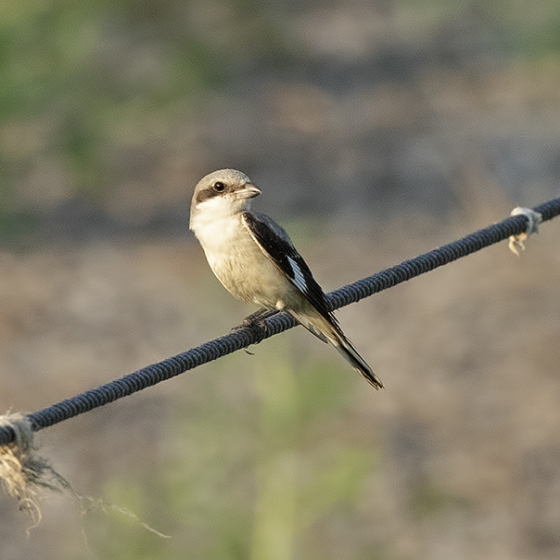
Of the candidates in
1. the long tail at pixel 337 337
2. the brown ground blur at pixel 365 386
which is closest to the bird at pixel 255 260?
the long tail at pixel 337 337

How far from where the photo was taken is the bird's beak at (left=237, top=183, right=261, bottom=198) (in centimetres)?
495

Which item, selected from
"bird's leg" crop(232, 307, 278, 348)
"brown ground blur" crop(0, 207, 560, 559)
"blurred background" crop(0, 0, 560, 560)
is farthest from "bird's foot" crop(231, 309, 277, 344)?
"brown ground blur" crop(0, 207, 560, 559)

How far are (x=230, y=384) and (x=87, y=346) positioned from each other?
1542mm

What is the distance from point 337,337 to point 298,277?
25cm

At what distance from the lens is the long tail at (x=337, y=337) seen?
4.68 metres

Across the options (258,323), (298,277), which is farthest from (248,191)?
(258,323)

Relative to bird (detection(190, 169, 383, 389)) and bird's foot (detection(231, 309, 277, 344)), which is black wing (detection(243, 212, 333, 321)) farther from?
bird's foot (detection(231, 309, 277, 344))

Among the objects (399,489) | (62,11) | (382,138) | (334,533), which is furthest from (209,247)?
(382,138)

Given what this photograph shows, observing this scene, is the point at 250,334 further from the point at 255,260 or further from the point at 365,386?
the point at 365,386

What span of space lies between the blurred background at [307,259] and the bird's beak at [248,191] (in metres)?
0.75

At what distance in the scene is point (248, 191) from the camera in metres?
4.98

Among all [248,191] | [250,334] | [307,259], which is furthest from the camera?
[307,259]

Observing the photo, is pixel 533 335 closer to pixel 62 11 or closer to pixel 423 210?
pixel 423 210

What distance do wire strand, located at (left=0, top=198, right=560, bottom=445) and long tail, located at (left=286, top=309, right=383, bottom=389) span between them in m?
0.06
